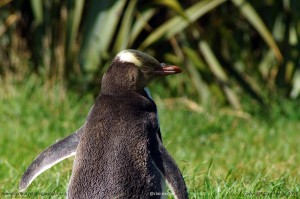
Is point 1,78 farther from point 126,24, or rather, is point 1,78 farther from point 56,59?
point 126,24

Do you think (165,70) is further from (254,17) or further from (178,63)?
(178,63)

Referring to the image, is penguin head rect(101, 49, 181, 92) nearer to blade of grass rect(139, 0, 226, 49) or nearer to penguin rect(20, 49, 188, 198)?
penguin rect(20, 49, 188, 198)

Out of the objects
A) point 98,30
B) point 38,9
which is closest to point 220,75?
point 98,30

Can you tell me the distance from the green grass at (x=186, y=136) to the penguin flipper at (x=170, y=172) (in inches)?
33.3

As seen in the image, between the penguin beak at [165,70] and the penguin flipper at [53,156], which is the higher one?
the penguin beak at [165,70]

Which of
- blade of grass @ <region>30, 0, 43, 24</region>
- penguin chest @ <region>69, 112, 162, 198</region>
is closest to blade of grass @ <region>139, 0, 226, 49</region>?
blade of grass @ <region>30, 0, 43, 24</region>

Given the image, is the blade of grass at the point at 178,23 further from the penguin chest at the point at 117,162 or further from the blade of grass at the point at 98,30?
the penguin chest at the point at 117,162

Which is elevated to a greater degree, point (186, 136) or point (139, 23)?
point (139, 23)

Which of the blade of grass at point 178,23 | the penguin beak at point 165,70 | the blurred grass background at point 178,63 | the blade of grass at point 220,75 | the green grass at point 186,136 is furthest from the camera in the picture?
the blade of grass at point 220,75

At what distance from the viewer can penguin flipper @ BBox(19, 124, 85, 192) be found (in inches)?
131

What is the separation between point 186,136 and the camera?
662 centimetres

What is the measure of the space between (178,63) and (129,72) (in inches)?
180

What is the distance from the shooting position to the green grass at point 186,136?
4.49 m

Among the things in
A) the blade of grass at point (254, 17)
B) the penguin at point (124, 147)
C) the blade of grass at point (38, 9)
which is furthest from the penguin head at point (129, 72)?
the blade of grass at point (38, 9)
